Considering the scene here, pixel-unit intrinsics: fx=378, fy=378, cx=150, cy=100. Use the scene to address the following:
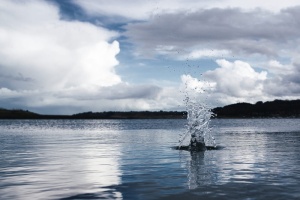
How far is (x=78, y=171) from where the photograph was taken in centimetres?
2280

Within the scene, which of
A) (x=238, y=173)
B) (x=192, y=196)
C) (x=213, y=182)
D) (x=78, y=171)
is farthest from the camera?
(x=78, y=171)

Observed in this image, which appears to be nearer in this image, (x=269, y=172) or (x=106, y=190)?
(x=106, y=190)

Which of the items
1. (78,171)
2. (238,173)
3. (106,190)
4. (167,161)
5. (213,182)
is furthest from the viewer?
(167,161)

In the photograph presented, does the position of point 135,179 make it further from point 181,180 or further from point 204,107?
point 204,107

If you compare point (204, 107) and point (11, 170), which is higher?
point (204, 107)

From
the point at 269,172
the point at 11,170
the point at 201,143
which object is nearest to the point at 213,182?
the point at 269,172

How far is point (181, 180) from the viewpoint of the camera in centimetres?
1914

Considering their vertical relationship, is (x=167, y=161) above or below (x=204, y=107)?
below

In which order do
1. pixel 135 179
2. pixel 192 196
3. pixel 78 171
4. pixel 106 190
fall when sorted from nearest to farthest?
1. pixel 192 196
2. pixel 106 190
3. pixel 135 179
4. pixel 78 171

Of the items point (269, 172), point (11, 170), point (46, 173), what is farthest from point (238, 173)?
point (11, 170)

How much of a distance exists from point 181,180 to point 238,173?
161 inches

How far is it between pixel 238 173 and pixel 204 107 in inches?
703

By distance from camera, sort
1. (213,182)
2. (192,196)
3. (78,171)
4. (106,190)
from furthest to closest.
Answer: (78,171) → (213,182) → (106,190) → (192,196)

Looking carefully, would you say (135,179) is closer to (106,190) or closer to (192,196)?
(106,190)
